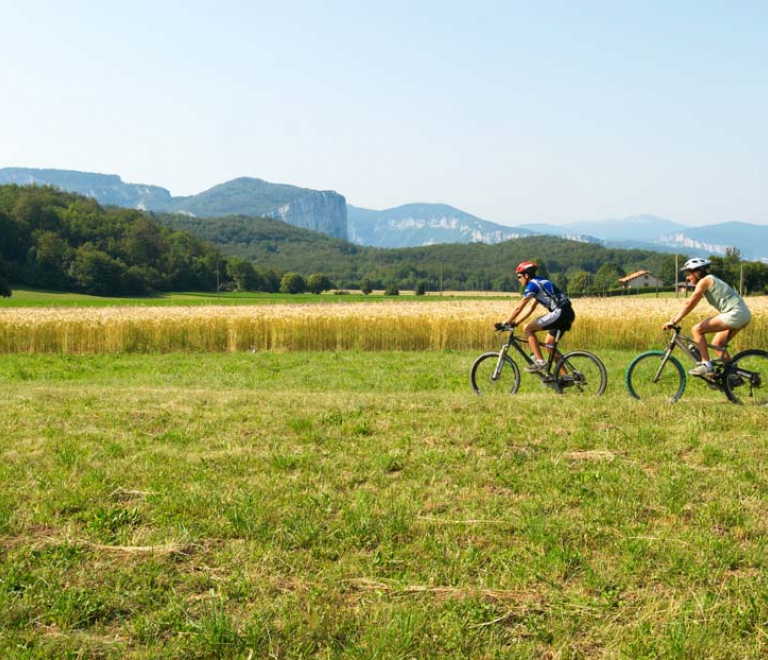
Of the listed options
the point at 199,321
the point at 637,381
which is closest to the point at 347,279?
the point at 199,321

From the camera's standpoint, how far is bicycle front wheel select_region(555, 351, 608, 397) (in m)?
11.7

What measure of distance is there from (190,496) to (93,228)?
11464cm

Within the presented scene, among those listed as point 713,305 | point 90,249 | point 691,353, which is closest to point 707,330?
point 713,305

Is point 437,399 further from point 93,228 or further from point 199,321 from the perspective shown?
point 93,228

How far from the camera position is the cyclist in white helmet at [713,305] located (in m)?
10.0

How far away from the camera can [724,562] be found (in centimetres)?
452

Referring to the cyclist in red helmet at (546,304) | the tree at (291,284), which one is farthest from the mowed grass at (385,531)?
the tree at (291,284)

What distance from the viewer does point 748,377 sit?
10305mm

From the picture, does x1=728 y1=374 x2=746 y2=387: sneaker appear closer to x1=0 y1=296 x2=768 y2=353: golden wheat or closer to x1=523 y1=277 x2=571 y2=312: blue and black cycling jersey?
x1=523 y1=277 x2=571 y2=312: blue and black cycling jersey

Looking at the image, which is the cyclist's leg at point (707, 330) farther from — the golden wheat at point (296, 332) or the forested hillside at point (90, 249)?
the forested hillside at point (90, 249)

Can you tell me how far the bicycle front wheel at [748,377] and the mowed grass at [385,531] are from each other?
2.07 metres

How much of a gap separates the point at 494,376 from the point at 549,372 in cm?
94

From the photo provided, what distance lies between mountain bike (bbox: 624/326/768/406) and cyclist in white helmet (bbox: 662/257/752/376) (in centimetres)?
17

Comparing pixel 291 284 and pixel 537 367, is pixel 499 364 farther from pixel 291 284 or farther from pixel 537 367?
pixel 291 284
